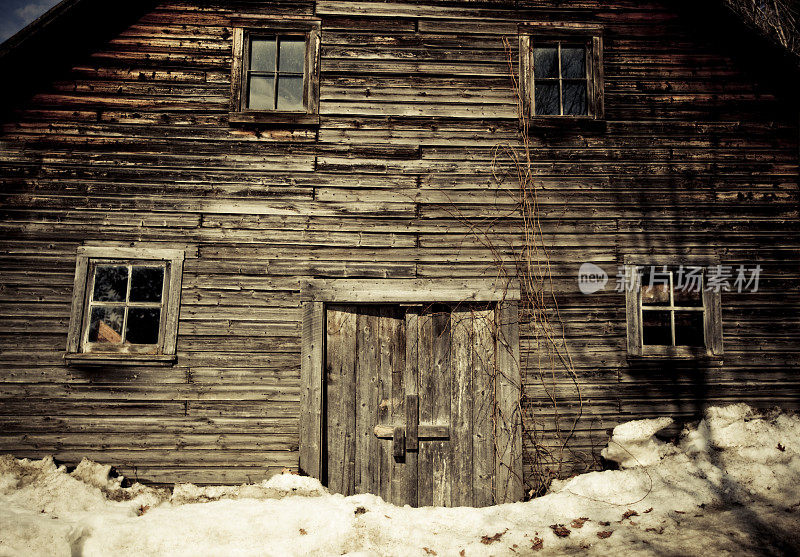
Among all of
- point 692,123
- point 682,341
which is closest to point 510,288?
point 682,341

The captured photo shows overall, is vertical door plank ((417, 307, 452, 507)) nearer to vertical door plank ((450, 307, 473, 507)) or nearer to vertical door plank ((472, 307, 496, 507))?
vertical door plank ((450, 307, 473, 507))

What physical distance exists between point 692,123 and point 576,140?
1.53 metres

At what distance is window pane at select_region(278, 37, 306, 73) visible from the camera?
5.75 meters

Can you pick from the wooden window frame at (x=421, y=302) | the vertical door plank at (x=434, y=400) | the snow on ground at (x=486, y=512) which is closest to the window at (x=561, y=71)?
the wooden window frame at (x=421, y=302)

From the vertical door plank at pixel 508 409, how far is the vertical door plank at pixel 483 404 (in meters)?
0.08

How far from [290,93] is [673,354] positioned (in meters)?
5.62

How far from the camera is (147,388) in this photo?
523 cm

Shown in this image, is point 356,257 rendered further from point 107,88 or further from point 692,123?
point 692,123

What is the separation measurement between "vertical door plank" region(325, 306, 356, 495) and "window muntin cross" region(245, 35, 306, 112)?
8.61 feet

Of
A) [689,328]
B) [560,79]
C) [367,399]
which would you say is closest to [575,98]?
[560,79]

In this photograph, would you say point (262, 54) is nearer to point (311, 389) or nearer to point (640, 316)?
point (311, 389)

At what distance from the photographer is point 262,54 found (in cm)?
577

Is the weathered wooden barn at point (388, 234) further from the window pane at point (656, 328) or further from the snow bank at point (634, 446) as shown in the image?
the snow bank at point (634, 446)

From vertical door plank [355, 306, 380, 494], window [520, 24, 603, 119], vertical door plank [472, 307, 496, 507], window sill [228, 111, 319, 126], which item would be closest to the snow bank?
vertical door plank [472, 307, 496, 507]
